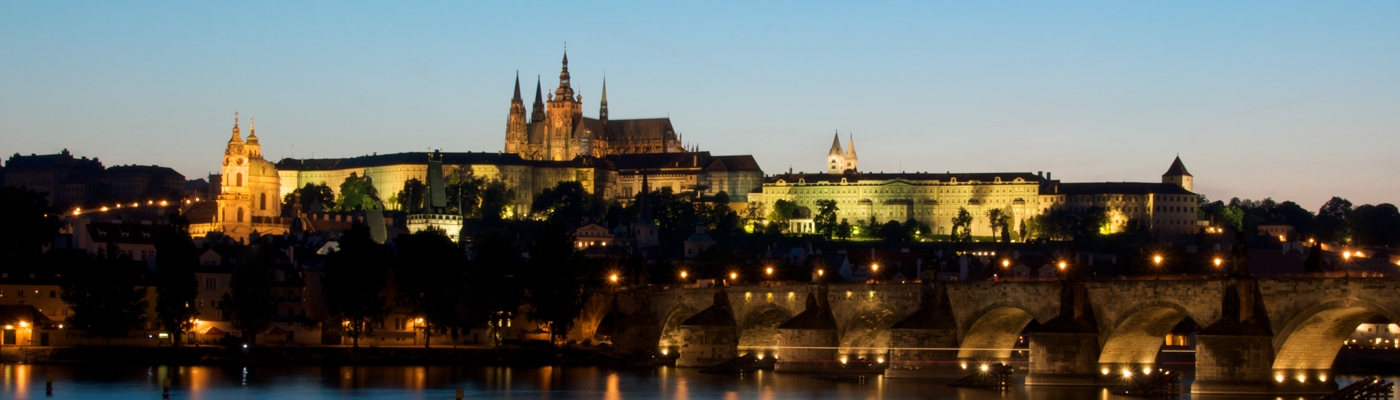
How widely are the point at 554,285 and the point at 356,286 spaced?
8679mm

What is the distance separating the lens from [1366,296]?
168 ft

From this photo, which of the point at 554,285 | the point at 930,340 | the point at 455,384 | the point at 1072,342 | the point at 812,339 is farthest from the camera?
the point at 554,285

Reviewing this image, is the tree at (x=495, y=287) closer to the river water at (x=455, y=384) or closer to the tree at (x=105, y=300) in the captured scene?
the river water at (x=455, y=384)

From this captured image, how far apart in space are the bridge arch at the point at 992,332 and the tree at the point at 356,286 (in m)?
29.8

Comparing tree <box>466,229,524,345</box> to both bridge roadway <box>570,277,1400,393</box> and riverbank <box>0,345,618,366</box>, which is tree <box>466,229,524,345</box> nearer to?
riverbank <box>0,345,618,366</box>

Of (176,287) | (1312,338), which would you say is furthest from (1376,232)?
(1312,338)

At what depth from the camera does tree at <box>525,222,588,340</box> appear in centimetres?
8756

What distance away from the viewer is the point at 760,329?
81.1 meters

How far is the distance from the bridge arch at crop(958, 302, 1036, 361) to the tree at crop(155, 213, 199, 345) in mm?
35397

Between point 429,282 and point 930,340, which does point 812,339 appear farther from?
point 429,282

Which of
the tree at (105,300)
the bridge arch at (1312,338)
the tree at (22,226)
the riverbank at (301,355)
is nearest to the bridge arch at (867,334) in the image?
the riverbank at (301,355)

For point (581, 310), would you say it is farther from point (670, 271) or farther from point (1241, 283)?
point (1241, 283)

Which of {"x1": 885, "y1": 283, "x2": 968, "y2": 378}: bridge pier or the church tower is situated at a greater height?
the church tower

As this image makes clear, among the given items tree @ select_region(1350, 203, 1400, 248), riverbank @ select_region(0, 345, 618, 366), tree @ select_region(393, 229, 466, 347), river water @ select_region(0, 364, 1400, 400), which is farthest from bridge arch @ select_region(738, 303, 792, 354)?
tree @ select_region(1350, 203, 1400, 248)
